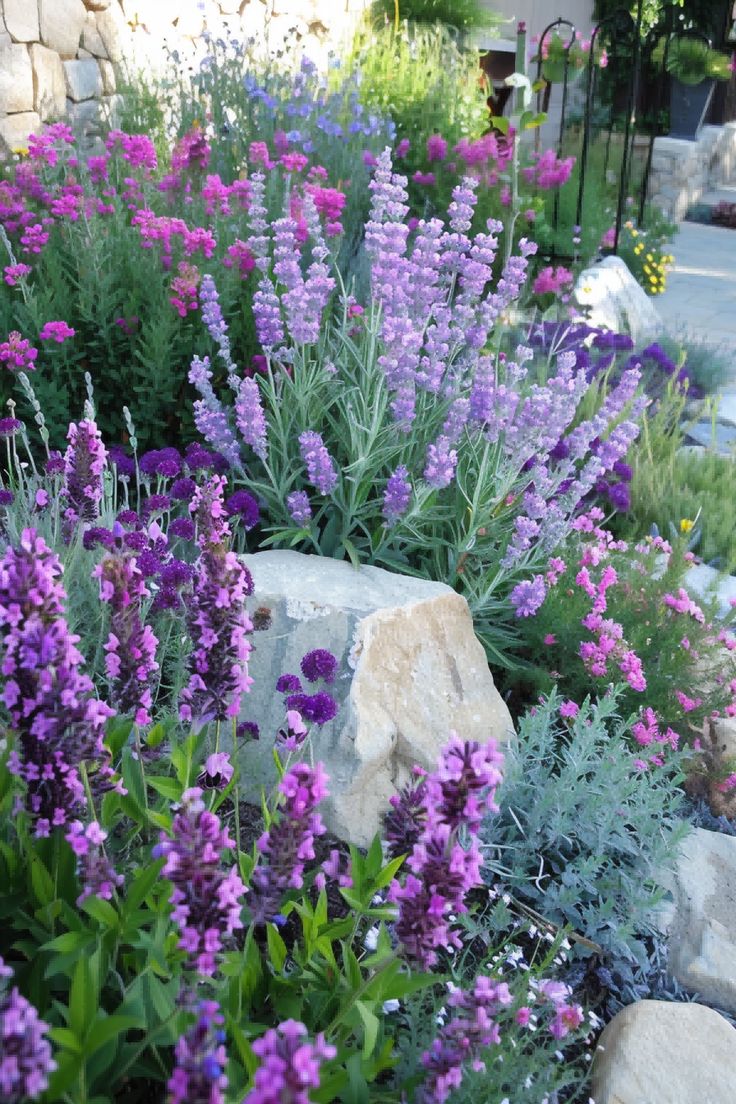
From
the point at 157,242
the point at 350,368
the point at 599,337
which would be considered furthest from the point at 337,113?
the point at 350,368

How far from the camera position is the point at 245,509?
9.21 feet

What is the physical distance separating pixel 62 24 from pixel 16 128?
0.76 meters

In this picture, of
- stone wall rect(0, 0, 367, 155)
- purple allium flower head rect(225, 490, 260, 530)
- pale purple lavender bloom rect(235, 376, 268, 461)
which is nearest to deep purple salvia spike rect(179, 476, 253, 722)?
purple allium flower head rect(225, 490, 260, 530)

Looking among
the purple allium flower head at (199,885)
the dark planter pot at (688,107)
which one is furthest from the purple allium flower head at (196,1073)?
the dark planter pot at (688,107)

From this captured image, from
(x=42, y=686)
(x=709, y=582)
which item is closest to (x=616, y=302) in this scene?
(x=709, y=582)

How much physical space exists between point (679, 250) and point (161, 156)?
5836mm

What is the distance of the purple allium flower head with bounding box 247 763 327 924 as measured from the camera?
1.22 metres

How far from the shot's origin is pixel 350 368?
347cm

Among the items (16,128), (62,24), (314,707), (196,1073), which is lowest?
(314,707)

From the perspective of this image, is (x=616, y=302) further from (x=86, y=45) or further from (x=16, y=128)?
(x=16, y=128)

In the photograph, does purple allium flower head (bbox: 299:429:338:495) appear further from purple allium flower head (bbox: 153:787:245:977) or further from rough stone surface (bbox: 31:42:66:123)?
rough stone surface (bbox: 31:42:66:123)

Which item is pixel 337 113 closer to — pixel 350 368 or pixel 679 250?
pixel 350 368

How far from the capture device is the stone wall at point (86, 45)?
Result: 17.5ft

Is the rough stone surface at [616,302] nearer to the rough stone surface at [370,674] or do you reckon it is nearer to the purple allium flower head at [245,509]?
the purple allium flower head at [245,509]
